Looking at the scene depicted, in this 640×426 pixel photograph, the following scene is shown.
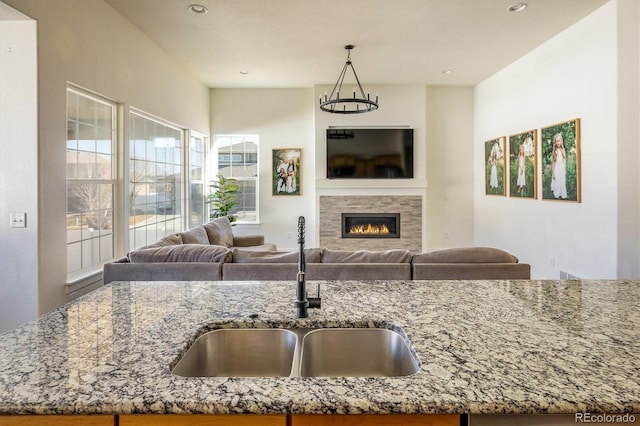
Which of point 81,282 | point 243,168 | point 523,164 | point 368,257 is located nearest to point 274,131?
point 243,168

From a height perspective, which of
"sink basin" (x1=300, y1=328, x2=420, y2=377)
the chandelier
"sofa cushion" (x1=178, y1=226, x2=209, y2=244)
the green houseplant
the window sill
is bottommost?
the window sill

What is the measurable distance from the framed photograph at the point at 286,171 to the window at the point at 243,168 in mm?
390

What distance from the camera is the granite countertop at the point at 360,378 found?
0.78 meters

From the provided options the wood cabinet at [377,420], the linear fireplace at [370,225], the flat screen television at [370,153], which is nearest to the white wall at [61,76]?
the wood cabinet at [377,420]

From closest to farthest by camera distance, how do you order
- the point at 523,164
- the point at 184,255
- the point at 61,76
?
the point at 184,255, the point at 61,76, the point at 523,164

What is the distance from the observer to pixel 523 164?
17.8 ft

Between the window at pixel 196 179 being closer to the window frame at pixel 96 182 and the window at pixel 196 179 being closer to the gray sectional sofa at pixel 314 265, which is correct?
the window frame at pixel 96 182

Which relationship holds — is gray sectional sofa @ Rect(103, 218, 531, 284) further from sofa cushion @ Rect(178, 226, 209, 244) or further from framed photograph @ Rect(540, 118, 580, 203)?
framed photograph @ Rect(540, 118, 580, 203)

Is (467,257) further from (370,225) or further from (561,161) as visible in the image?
(370,225)

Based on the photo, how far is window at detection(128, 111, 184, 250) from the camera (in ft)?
14.7

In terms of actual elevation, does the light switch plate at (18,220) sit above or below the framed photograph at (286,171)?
below

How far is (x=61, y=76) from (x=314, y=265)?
256cm

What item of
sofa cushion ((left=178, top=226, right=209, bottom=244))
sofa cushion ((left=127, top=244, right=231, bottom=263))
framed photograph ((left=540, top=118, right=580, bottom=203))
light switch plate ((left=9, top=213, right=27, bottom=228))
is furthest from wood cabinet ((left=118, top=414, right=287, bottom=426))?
framed photograph ((left=540, top=118, right=580, bottom=203))

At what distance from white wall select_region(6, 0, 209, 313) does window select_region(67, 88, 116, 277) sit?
173mm
